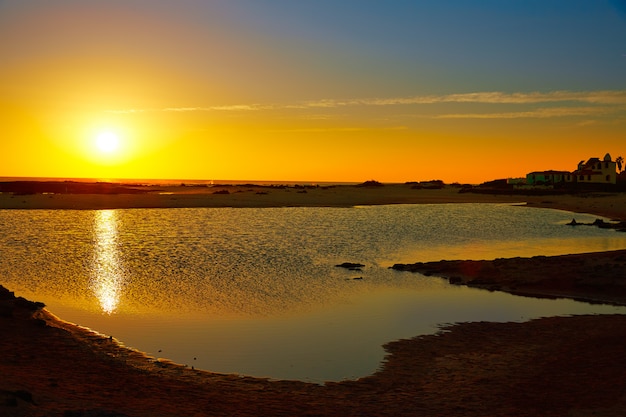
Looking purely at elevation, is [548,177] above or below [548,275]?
above

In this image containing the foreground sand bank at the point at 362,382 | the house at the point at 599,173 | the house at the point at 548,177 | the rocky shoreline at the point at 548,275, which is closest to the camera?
the foreground sand bank at the point at 362,382

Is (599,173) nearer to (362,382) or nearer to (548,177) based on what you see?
(548,177)

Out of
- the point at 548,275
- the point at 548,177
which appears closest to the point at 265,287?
the point at 548,275

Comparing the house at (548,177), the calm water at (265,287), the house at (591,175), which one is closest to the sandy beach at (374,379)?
the calm water at (265,287)

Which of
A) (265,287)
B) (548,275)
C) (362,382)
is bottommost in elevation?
(362,382)

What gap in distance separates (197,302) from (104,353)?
7348mm

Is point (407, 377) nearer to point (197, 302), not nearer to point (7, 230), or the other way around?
point (197, 302)

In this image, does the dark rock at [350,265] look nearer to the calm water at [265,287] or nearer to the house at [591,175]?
the calm water at [265,287]

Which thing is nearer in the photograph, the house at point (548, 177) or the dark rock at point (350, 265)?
the dark rock at point (350, 265)

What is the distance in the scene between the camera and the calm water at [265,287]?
17.0 m

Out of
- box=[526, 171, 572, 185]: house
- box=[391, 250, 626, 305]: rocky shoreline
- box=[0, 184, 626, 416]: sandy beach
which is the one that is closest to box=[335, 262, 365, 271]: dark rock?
box=[391, 250, 626, 305]: rocky shoreline

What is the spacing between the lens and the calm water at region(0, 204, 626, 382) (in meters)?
17.0

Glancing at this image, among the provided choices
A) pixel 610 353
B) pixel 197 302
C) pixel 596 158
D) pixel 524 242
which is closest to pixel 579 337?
pixel 610 353

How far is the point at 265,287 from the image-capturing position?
87.4ft
